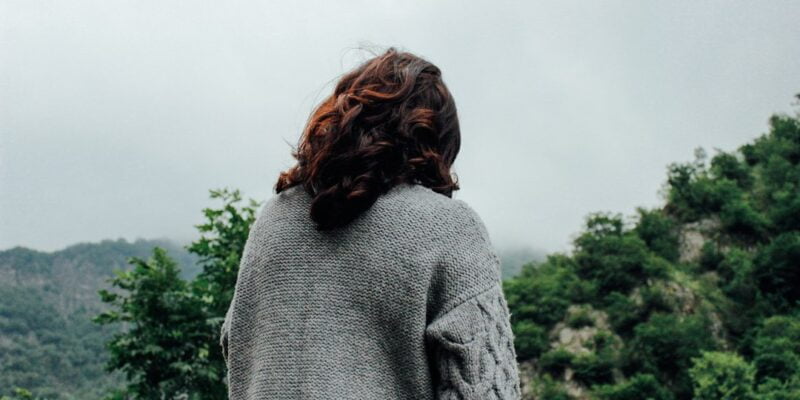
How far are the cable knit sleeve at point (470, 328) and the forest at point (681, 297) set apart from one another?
50.1 feet

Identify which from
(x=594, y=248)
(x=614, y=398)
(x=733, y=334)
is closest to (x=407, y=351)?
(x=614, y=398)

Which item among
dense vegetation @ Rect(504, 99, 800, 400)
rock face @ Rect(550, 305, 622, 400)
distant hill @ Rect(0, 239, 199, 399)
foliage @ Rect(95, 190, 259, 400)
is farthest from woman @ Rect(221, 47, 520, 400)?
rock face @ Rect(550, 305, 622, 400)

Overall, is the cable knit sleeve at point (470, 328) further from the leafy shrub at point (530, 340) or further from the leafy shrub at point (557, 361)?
the leafy shrub at point (530, 340)

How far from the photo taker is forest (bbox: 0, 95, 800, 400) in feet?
79.9

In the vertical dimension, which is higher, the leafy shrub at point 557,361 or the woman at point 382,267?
the leafy shrub at point 557,361

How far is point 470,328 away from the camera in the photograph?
60.1 inches

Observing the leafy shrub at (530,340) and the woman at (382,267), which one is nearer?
the woman at (382,267)

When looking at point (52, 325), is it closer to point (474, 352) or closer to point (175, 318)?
point (175, 318)

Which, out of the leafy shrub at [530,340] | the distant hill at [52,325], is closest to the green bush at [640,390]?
the leafy shrub at [530,340]

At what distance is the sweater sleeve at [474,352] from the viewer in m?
1.49

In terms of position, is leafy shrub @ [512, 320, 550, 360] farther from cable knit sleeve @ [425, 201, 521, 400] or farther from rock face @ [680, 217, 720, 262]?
cable knit sleeve @ [425, 201, 521, 400]

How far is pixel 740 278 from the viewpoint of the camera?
30609mm

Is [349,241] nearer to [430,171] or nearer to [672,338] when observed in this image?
[430,171]

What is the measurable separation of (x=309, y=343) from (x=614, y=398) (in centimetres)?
2633
